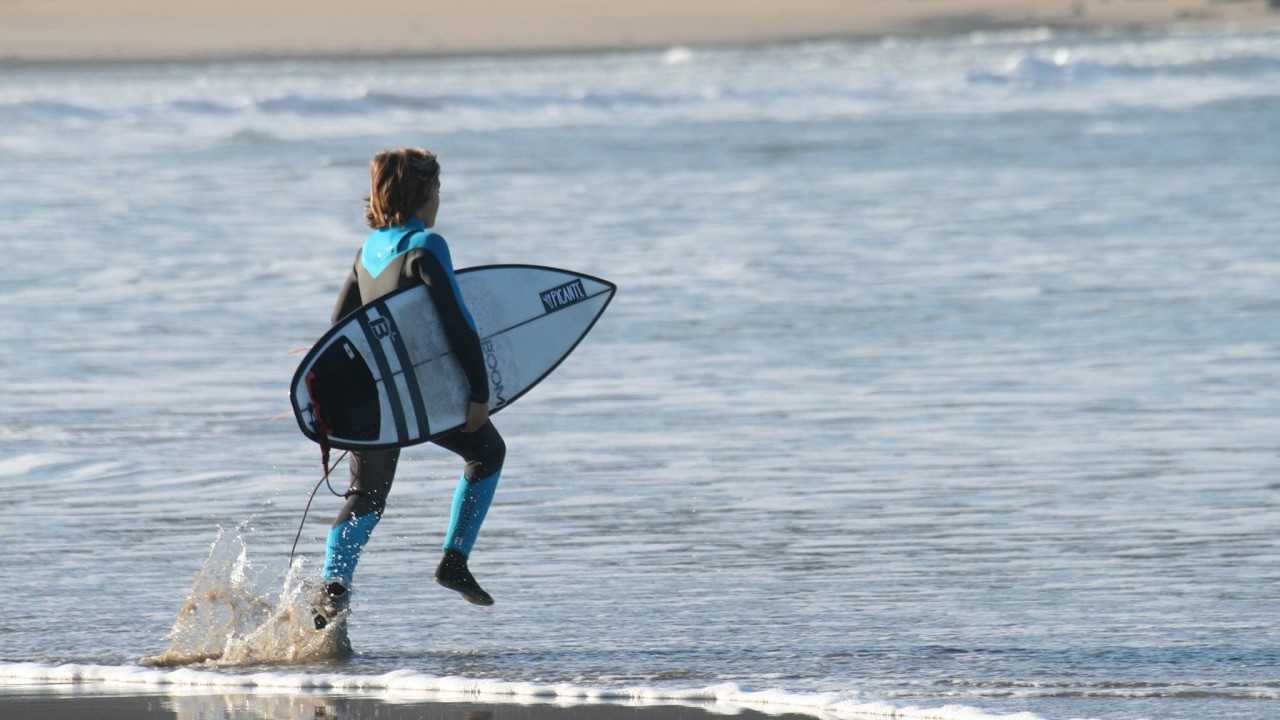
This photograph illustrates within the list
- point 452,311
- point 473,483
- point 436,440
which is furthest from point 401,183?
point 473,483

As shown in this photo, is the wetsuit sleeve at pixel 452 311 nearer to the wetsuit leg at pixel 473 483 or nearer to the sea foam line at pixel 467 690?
the wetsuit leg at pixel 473 483

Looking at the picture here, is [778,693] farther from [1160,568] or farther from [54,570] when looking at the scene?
[54,570]

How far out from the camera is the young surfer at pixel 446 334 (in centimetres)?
512

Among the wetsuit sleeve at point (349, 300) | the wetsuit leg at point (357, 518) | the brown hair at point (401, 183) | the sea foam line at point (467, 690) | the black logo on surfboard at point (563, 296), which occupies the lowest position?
the sea foam line at point (467, 690)

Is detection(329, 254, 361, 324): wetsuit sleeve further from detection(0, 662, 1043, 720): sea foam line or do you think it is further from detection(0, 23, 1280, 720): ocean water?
detection(0, 662, 1043, 720): sea foam line

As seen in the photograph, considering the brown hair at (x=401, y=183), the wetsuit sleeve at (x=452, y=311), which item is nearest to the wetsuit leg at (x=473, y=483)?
the wetsuit sleeve at (x=452, y=311)

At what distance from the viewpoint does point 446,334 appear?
520 centimetres

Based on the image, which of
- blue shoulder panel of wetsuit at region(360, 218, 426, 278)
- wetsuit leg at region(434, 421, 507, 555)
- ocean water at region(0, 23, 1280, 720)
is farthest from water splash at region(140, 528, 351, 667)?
blue shoulder panel of wetsuit at region(360, 218, 426, 278)

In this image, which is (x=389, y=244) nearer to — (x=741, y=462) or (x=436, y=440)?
(x=436, y=440)

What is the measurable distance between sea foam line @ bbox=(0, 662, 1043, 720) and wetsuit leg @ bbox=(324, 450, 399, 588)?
1.18 feet

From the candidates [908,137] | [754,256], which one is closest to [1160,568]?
[754,256]

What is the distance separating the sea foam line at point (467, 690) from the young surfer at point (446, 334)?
352 mm

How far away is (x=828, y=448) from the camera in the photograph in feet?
26.2

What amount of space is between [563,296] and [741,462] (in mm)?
1768
